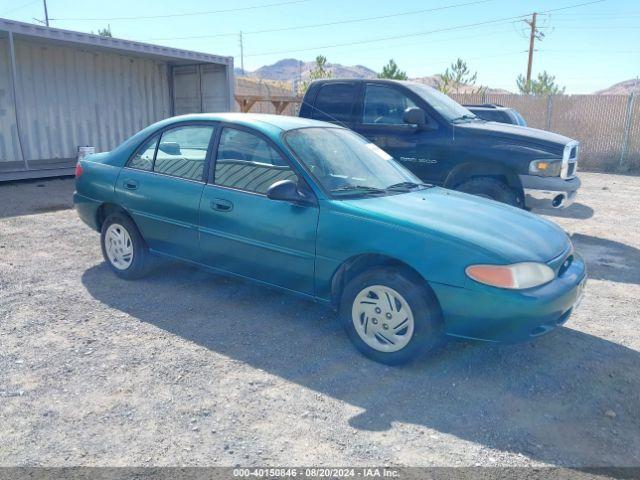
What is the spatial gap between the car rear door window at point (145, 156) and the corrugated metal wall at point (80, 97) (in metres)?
7.44

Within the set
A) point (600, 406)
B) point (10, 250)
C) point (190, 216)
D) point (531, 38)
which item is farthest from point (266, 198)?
point (531, 38)

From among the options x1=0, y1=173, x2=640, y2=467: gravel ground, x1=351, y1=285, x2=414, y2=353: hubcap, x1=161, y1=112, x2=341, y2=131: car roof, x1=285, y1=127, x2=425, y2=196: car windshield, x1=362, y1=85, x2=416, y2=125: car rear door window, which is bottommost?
x1=0, y1=173, x2=640, y2=467: gravel ground

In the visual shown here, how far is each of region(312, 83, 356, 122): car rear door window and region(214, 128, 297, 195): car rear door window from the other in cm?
347

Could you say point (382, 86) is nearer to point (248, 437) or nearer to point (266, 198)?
point (266, 198)

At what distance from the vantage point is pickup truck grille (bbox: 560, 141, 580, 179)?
6.57m

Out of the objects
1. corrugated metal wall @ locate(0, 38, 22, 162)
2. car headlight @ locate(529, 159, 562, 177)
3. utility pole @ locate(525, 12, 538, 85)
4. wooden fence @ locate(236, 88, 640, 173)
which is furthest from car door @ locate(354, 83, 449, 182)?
utility pole @ locate(525, 12, 538, 85)

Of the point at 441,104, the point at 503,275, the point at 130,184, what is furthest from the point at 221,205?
the point at 441,104

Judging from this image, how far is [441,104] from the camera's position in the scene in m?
7.23

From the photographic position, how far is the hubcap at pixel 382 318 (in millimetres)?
3445

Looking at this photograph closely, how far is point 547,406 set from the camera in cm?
317

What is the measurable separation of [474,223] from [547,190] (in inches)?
133

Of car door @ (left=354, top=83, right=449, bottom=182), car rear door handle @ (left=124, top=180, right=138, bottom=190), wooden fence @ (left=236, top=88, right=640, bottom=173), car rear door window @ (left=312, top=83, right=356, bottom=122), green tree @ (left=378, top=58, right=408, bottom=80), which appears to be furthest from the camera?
green tree @ (left=378, top=58, right=408, bottom=80)

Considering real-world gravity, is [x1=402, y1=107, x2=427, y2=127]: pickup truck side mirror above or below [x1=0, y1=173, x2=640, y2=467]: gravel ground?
above

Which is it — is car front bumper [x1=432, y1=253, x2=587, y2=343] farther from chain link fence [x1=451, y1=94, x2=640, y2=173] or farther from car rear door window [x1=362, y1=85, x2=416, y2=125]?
chain link fence [x1=451, y1=94, x2=640, y2=173]
